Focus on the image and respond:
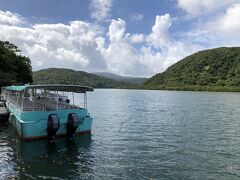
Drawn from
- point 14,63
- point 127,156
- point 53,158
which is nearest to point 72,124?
point 53,158

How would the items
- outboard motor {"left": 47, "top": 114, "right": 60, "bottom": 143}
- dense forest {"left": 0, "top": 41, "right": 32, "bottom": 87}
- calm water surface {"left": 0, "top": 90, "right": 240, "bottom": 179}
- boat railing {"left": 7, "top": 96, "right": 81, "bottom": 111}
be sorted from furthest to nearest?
1. dense forest {"left": 0, "top": 41, "right": 32, "bottom": 87}
2. boat railing {"left": 7, "top": 96, "right": 81, "bottom": 111}
3. outboard motor {"left": 47, "top": 114, "right": 60, "bottom": 143}
4. calm water surface {"left": 0, "top": 90, "right": 240, "bottom": 179}

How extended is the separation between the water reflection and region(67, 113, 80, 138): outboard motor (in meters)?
0.76

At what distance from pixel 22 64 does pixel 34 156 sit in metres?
90.5

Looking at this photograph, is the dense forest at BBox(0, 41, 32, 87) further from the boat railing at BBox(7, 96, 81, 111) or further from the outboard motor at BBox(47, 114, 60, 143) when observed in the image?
the outboard motor at BBox(47, 114, 60, 143)

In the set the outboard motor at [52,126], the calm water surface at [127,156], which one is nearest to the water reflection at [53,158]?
the calm water surface at [127,156]

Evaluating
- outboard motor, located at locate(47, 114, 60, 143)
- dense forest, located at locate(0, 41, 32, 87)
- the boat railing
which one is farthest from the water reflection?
dense forest, located at locate(0, 41, 32, 87)

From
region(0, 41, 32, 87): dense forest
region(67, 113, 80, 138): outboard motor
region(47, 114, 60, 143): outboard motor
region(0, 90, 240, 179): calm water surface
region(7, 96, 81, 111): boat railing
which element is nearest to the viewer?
region(0, 90, 240, 179): calm water surface

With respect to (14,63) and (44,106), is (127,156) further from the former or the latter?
(14,63)

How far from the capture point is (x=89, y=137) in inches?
1179

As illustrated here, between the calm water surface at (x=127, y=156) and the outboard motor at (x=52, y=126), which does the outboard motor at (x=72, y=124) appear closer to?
the calm water surface at (x=127, y=156)

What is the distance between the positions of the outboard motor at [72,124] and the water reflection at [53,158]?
758 millimetres

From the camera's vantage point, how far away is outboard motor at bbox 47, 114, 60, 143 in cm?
2597

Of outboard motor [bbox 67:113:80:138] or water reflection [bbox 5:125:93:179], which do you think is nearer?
water reflection [bbox 5:125:93:179]

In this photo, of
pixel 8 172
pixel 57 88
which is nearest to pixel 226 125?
pixel 57 88
